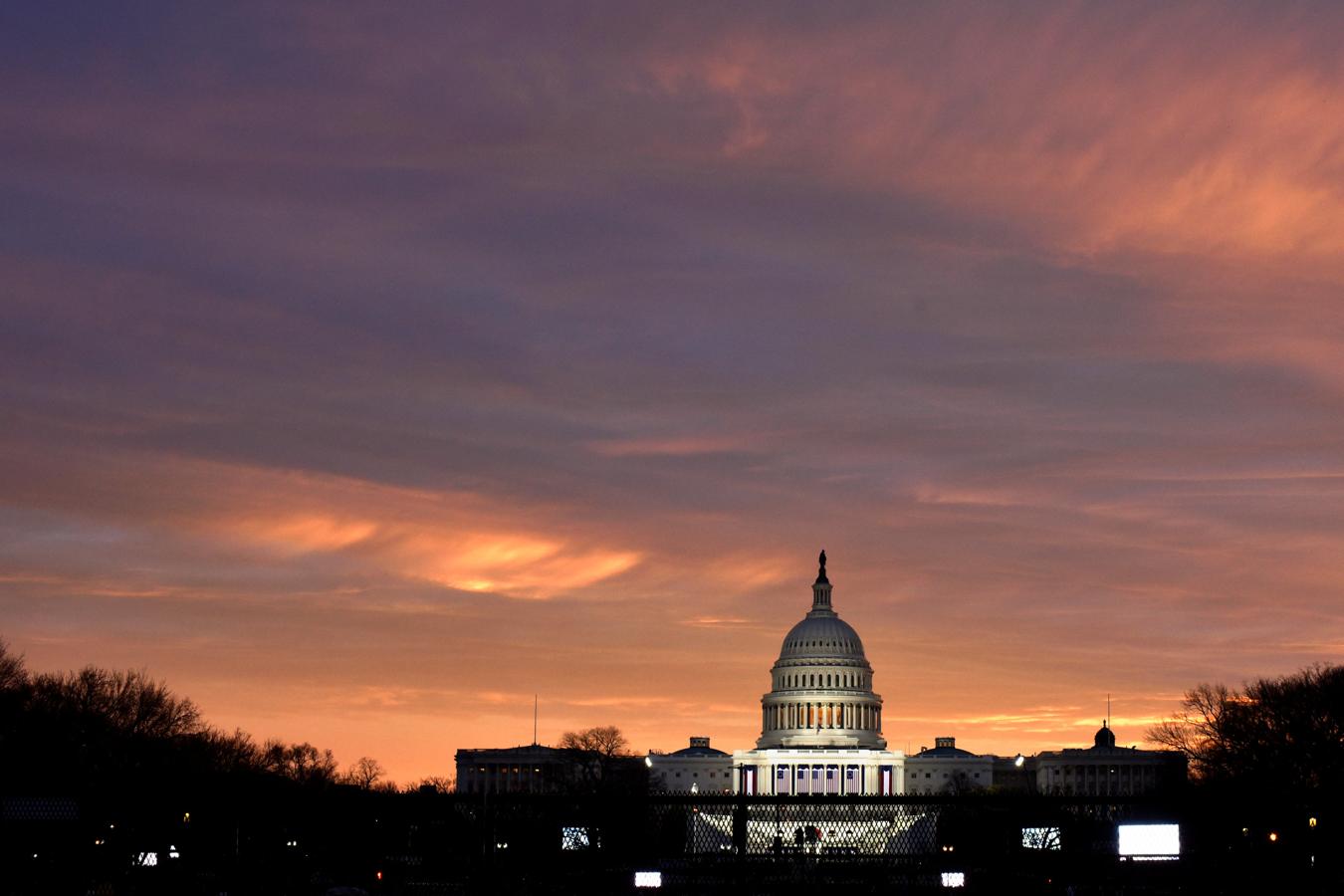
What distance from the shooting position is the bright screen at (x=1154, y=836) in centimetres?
3111

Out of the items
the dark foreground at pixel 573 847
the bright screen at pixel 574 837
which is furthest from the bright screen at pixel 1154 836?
the bright screen at pixel 574 837

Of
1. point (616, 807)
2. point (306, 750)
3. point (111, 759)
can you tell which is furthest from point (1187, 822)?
point (306, 750)

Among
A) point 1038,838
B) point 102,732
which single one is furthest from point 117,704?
point 1038,838

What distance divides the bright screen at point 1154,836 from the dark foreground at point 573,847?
9cm

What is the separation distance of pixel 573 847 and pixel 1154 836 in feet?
31.0

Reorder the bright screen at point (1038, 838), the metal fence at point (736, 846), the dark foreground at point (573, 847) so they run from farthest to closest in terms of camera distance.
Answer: the bright screen at point (1038, 838), the dark foreground at point (573, 847), the metal fence at point (736, 846)

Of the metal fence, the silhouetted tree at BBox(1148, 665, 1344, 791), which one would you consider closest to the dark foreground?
the metal fence

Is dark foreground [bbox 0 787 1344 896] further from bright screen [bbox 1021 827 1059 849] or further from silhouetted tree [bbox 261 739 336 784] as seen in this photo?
silhouetted tree [bbox 261 739 336 784]

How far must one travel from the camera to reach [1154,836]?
3180cm

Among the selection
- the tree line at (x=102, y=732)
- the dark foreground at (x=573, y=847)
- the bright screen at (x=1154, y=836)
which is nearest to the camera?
the dark foreground at (x=573, y=847)

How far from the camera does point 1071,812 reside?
108ft

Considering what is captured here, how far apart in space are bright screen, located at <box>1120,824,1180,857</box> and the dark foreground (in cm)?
9

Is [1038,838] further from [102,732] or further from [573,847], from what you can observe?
[102,732]

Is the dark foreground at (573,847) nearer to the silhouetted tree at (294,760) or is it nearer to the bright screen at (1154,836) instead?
the bright screen at (1154,836)
